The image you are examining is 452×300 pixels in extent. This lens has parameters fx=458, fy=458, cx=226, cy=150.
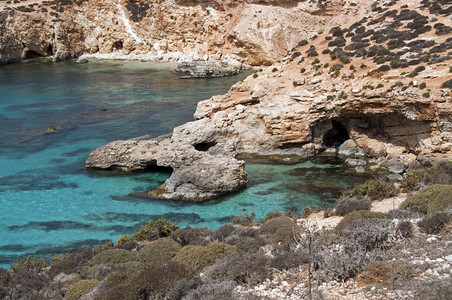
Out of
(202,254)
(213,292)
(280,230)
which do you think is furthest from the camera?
(280,230)

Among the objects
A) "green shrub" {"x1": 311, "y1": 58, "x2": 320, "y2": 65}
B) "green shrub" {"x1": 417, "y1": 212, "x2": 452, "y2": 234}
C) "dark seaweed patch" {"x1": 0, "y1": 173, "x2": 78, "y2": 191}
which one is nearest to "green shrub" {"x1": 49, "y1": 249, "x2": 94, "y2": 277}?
"green shrub" {"x1": 417, "y1": 212, "x2": 452, "y2": 234}

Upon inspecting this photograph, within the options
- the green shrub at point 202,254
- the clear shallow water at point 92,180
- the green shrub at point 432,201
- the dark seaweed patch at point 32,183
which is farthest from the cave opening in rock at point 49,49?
the green shrub at point 432,201

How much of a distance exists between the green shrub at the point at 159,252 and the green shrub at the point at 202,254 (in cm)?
71

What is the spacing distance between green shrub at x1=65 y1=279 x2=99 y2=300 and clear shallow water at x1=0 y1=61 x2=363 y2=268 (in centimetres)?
726

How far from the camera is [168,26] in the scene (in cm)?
6594

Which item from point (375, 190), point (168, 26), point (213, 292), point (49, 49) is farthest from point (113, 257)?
point (49, 49)

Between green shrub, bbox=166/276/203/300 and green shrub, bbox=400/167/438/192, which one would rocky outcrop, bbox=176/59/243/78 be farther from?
green shrub, bbox=166/276/203/300

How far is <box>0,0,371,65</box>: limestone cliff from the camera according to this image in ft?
194

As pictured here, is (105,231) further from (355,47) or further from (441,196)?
(355,47)

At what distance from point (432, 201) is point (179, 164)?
564 inches

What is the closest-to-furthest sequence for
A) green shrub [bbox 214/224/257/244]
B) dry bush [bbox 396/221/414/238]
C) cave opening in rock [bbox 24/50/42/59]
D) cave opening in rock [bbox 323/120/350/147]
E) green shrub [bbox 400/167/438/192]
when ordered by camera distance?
dry bush [bbox 396/221/414/238] → green shrub [bbox 214/224/257/244] → green shrub [bbox 400/167/438/192] → cave opening in rock [bbox 323/120/350/147] → cave opening in rock [bbox 24/50/42/59]

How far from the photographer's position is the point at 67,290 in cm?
1221

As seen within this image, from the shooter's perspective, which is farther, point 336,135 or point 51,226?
point 336,135

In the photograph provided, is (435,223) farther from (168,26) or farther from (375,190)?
(168,26)
